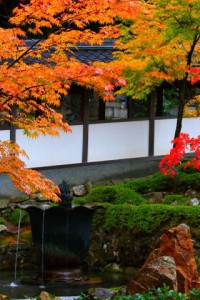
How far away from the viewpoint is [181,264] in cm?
1187

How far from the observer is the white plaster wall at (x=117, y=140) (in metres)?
22.3

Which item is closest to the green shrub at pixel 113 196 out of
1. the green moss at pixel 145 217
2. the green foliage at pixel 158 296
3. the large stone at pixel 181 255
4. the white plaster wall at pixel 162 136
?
the green moss at pixel 145 217

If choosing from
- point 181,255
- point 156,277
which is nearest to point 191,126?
point 181,255

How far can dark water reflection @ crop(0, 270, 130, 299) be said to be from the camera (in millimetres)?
14916

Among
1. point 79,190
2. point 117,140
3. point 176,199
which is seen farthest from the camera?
point 117,140

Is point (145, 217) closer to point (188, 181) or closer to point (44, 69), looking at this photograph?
point (188, 181)

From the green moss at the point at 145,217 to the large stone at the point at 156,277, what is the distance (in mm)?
6637

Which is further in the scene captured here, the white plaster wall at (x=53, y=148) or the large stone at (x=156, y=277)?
the white plaster wall at (x=53, y=148)

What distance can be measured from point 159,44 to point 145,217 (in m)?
4.55

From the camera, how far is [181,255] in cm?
1199

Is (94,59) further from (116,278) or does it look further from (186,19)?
(116,278)

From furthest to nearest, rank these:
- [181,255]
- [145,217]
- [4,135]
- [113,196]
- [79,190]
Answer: [79,190] < [4,135] < [113,196] < [145,217] < [181,255]

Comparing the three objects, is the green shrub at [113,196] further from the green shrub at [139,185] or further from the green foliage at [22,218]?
the green foliage at [22,218]

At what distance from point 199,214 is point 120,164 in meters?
6.29
